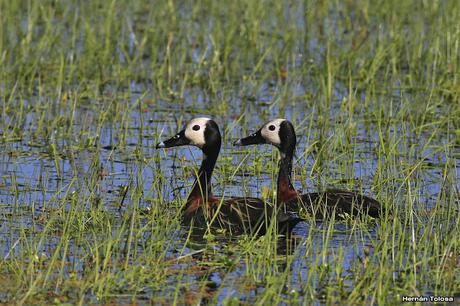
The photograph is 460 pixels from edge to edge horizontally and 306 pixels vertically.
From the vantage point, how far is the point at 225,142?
12133mm

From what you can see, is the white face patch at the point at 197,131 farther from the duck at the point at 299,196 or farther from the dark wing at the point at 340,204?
the dark wing at the point at 340,204

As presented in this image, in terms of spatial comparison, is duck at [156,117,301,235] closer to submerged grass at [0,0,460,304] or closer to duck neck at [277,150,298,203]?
submerged grass at [0,0,460,304]

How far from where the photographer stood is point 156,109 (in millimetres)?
13305

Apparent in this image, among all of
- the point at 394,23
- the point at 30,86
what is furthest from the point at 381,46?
the point at 30,86

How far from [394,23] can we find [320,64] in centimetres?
206

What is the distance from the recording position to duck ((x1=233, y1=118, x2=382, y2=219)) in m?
9.50

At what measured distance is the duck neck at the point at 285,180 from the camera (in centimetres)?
1036

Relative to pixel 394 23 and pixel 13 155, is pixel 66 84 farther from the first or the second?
pixel 394 23

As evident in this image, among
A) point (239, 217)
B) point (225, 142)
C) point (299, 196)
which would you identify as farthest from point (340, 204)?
point (225, 142)

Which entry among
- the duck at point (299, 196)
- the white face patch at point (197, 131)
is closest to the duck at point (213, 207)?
the white face patch at point (197, 131)

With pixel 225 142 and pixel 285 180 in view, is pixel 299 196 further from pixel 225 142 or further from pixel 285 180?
pixel 225 142

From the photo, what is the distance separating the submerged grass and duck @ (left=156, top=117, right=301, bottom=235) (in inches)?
6.9

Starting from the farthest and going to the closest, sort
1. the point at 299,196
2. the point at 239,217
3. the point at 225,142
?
the point at 225,142 < the point at 299,196 < the point at 239,217

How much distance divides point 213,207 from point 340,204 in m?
1.01
